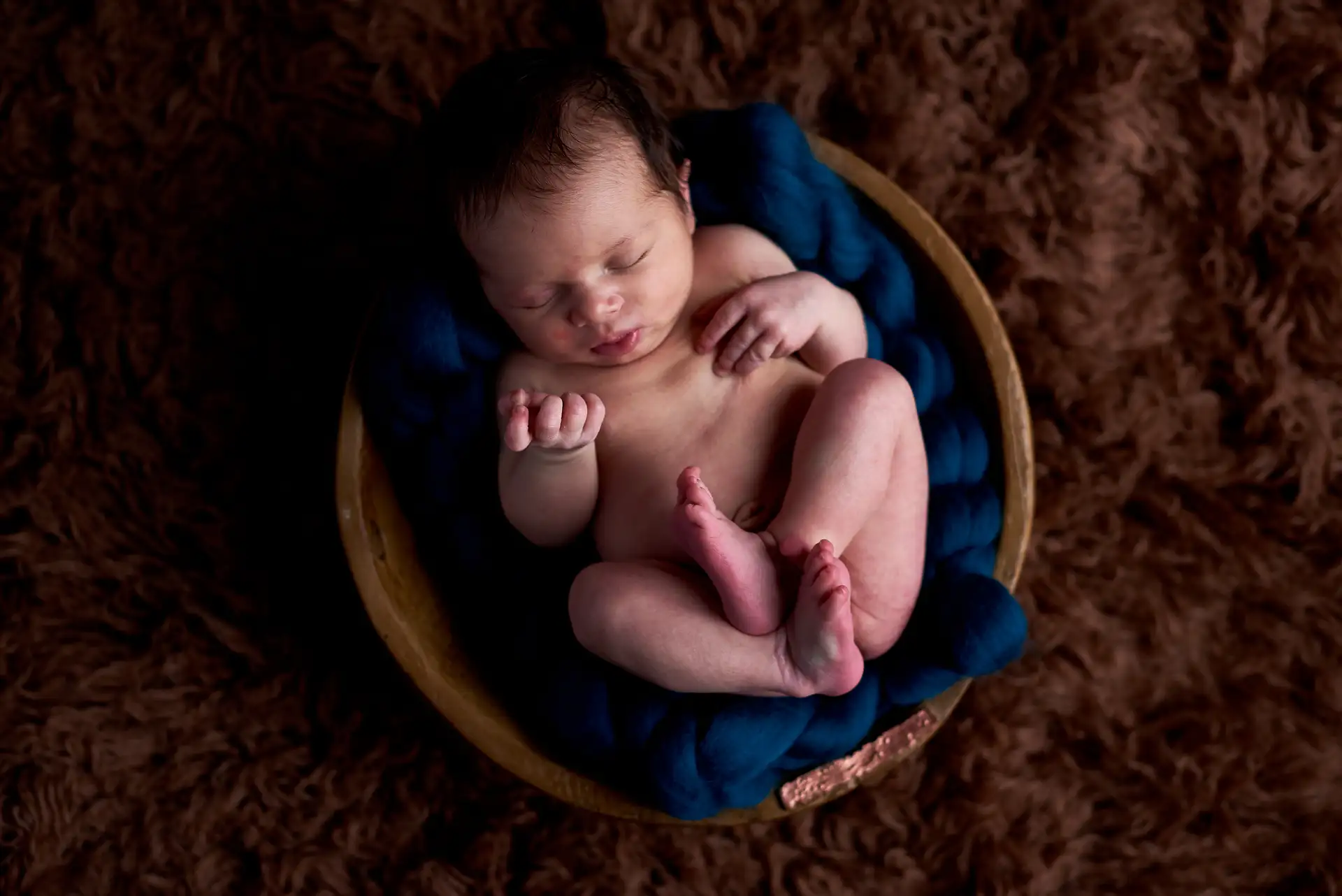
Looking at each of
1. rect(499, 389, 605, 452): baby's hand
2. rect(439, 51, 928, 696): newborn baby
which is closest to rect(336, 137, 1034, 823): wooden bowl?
rect(439, 51, 928, 696): newborn baby

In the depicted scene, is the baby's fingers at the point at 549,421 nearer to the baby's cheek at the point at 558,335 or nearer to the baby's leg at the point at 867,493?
the baby's cheek at the point at 558,335

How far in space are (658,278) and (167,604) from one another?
0.67 meters

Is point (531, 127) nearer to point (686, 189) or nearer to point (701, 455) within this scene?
point (686, 189)

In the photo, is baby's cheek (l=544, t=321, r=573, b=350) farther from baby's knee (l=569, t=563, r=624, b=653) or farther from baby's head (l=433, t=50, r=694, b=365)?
baby's knee (l=569, t=563, r=624, b=653)

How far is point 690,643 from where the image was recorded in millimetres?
962

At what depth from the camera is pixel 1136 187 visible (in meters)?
1.34

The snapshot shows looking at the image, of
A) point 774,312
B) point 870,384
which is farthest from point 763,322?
point 870,384

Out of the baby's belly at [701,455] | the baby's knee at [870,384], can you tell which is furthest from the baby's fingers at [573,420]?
the baby's knee at [870,384]

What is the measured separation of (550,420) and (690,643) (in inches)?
8.6

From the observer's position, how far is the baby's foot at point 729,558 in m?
0.91

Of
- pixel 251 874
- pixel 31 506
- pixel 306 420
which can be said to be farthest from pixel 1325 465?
pixel 31 506

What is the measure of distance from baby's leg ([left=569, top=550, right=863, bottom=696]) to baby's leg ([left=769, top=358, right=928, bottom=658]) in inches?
3.2

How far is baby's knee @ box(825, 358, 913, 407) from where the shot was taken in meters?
0.99

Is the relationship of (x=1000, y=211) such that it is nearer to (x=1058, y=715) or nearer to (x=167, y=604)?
(x=1058, y=715)
